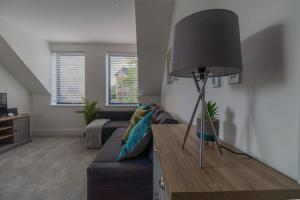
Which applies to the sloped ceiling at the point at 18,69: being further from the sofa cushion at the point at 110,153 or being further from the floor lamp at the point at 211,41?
the floor lamp at the point at 211,41

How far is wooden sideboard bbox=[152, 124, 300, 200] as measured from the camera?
0.50 metres

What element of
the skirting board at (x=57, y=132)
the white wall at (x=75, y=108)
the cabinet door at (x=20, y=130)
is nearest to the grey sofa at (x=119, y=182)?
the cabinet door at (x=20, y=130)

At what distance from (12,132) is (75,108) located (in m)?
1.36

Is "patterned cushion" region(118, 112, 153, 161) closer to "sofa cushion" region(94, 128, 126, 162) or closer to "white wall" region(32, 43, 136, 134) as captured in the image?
"sofa cushion" region(94, 128, 126, 162)

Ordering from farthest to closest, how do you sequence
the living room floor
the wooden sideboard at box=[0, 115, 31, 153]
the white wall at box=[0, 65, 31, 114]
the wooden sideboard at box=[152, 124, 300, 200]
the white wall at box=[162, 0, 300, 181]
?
1. the white wall at box=[0, 65, 31, 114]
2. the wooden sideboard at box=[0, 115, 31, 153]
3. the living room floor
4. the white wall at box=[162, 0, 300, 181]
5. the wooden sideboard at box=[152, 124, 300, 200]

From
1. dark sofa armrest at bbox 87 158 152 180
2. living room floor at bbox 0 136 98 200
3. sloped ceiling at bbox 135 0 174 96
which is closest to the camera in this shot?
dark sofa armrest at bbox 87 158 152 180

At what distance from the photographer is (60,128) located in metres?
4.64

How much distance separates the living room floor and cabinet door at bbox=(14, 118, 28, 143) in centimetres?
19

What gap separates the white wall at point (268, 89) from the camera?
0.63 metres

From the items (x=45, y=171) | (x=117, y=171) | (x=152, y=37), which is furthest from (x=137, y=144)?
(x=152, y=37)

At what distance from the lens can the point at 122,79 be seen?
468 centimetres

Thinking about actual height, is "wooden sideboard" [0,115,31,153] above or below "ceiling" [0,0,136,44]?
below

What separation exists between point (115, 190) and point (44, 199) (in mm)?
906

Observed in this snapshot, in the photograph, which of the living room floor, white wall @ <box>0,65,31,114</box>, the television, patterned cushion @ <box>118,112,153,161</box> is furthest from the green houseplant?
patterned cushion @ <box>118,112,153,161</box>
